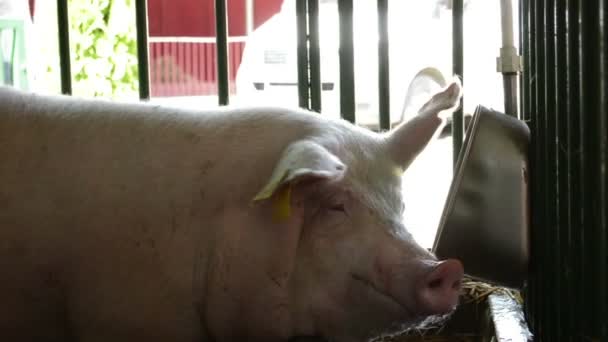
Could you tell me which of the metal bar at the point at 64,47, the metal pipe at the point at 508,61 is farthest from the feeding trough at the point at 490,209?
the metal bar at the point at 64,47

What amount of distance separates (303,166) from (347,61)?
1.54 m

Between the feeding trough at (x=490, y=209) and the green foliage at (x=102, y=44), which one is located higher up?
the green foliage at (x=102, y=44)

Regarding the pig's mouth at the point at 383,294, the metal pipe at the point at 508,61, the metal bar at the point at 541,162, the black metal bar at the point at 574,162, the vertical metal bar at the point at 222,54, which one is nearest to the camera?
the black metal bar at the point at 574,162

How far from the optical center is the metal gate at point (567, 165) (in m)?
1.79

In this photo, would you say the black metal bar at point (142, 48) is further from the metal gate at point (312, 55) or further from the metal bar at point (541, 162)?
the metal bar at point (541, 162)

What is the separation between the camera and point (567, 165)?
7.00 ft

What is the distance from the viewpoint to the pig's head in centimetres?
220

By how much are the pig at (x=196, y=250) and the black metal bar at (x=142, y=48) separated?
1.16 metres

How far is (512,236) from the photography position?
2742 mm

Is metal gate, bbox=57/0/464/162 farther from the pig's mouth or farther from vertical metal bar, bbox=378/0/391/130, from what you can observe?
the pig's mouth

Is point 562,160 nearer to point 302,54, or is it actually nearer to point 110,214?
point 110,214

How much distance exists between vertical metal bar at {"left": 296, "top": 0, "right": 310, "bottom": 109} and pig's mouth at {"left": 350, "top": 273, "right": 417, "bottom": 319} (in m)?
1.44

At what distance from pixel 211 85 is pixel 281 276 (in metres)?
6.46

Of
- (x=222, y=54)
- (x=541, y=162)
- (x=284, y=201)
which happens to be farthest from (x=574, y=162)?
(x=222, y=54)
